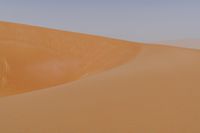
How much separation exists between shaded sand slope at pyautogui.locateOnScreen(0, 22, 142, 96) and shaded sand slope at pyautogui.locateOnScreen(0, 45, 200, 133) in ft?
8.99

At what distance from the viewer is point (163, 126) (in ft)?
5.36

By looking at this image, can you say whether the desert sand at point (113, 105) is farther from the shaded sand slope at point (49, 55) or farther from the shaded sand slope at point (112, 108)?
the shaded sand slope at point (49, 55)

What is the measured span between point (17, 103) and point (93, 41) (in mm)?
4816

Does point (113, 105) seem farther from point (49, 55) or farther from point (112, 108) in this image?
point (49, 55)

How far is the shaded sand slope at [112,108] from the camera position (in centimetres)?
167

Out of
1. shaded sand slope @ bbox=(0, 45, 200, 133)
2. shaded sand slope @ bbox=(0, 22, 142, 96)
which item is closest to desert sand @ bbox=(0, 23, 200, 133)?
shaded sand slope @ bbox=(0, 45, 200, 133)

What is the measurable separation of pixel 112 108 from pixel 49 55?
471 centimetres

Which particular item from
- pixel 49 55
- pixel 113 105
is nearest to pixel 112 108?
pixel 113 105

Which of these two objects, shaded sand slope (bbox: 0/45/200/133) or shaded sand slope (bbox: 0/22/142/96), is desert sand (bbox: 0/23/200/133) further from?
shaded sand slope (bbox: 0/22/142/96)

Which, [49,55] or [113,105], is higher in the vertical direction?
[49,55]

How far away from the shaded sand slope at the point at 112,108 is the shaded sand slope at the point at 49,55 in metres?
2.74

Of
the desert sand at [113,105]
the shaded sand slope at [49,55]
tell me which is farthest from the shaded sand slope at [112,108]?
the shaded sand slope at [49,55]

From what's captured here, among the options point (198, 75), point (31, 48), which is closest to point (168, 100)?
point (198, 75)

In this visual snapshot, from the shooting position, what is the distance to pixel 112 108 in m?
2.02
